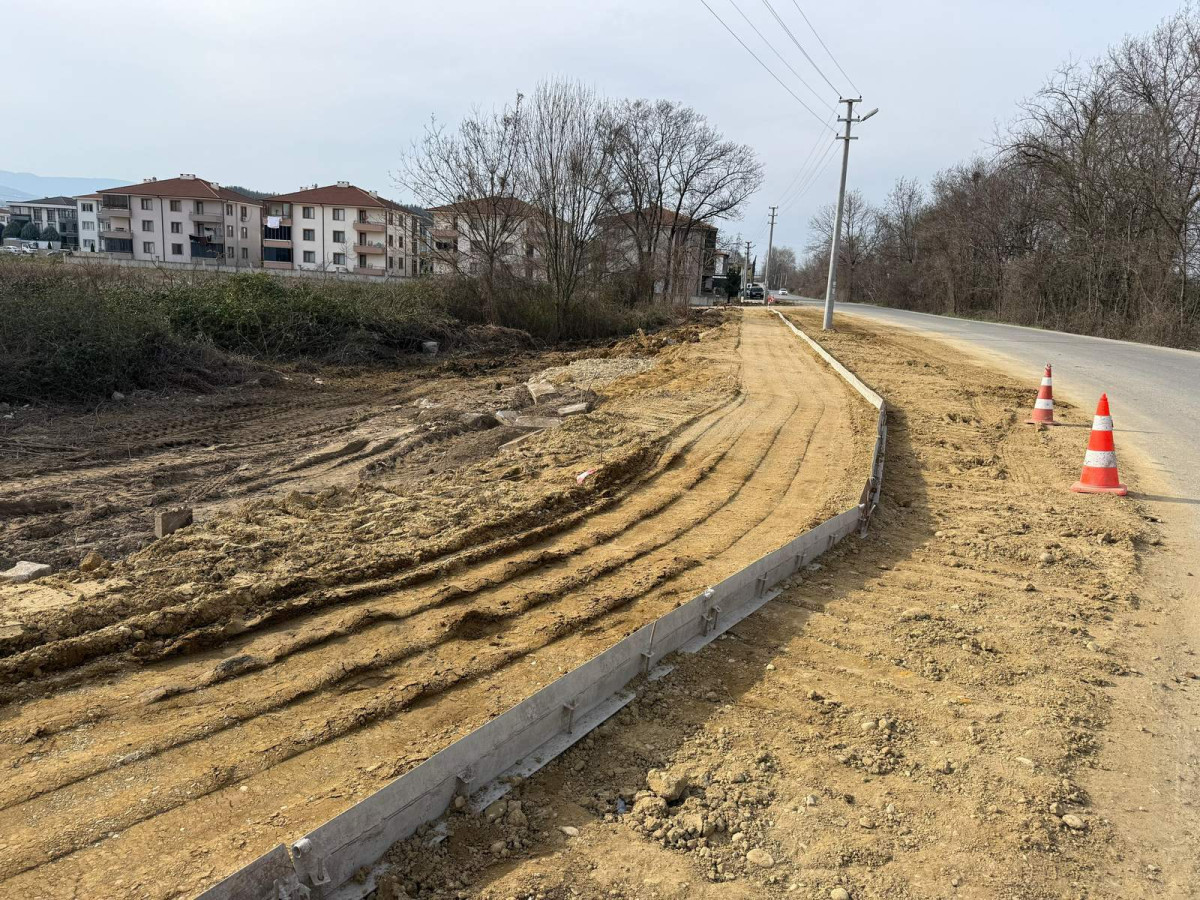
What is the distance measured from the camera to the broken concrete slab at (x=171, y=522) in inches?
252

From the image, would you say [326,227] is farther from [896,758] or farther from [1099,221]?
[896,758]

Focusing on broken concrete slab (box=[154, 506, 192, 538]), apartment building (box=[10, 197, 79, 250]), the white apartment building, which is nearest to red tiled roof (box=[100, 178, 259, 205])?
the white apartment building

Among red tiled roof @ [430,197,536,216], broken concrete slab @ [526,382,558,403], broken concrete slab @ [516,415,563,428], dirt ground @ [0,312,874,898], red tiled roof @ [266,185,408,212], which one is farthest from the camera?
red tiled roof @ [266,185,408,212]

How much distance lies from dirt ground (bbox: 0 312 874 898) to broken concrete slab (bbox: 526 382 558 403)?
11.8ft

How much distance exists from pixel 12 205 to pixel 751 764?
162271mm

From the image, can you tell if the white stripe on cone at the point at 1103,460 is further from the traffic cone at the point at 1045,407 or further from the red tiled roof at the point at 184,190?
the red tiled roof at the point at 184,190

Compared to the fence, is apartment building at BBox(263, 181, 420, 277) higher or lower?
higher

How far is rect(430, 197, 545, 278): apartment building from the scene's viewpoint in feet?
87.9

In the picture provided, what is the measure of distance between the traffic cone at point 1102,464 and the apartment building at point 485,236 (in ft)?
71.4

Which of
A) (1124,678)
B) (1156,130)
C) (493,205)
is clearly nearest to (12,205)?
(493,205)

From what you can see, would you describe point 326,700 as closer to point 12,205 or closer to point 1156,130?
point 1156,130

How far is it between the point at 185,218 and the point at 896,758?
9432 centimetres

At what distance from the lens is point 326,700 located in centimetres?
365

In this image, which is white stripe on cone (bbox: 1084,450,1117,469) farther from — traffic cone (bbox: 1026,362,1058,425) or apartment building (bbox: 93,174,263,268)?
apartment building (bbox: 93,174,263,268)
